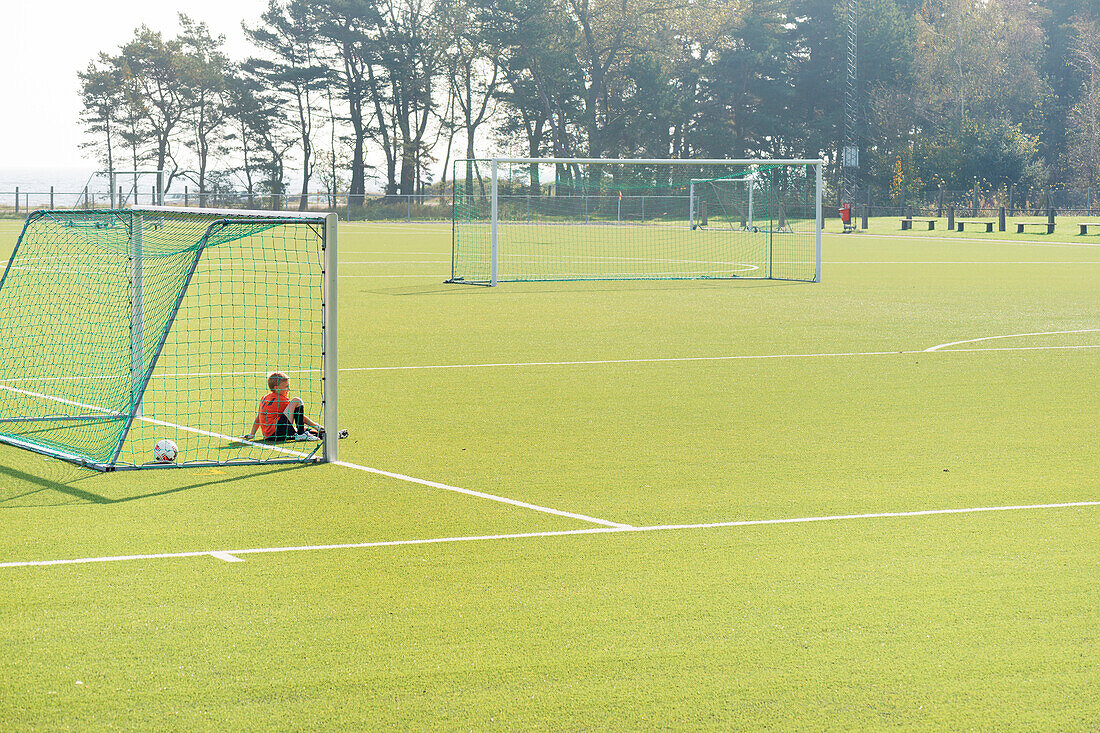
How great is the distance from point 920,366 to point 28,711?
10.7m

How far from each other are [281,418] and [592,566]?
369cm

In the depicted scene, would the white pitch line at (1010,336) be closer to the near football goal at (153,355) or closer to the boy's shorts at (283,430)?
the near football goal at (153,355)

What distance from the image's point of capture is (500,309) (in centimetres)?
1986

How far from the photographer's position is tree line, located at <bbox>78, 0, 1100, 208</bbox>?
80062 mm

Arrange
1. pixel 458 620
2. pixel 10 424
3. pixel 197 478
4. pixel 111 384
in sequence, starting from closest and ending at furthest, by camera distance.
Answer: pixel 458 620
pixel 197 478
pixel 10 424
pixel 111 384

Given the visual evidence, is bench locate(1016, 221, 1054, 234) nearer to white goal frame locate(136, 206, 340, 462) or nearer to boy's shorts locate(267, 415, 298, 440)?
boy's shorts locate(267, 415, 298, 440)

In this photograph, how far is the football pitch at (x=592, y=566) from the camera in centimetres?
441

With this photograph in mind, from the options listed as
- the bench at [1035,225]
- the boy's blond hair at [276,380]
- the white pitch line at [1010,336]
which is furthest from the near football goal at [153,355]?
the bench at [1035,225]

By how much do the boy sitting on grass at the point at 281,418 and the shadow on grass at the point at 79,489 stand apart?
833mm

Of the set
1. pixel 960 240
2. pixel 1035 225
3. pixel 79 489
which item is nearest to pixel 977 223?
pixel 1035 225

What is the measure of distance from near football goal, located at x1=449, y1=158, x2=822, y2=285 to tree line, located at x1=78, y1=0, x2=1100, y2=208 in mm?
19973

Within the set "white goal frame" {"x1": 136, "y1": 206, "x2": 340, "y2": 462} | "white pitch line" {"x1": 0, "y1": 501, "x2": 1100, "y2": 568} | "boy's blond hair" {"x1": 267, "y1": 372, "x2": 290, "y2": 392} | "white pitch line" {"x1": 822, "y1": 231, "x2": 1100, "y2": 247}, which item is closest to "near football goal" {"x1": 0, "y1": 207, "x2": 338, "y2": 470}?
"white goal frame" {"x1": 136, "y1": 206, "x2": 340, "y2": 462}

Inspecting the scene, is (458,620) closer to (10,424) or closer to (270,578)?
(270,578)

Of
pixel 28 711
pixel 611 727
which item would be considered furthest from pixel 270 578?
pixel 611 727
